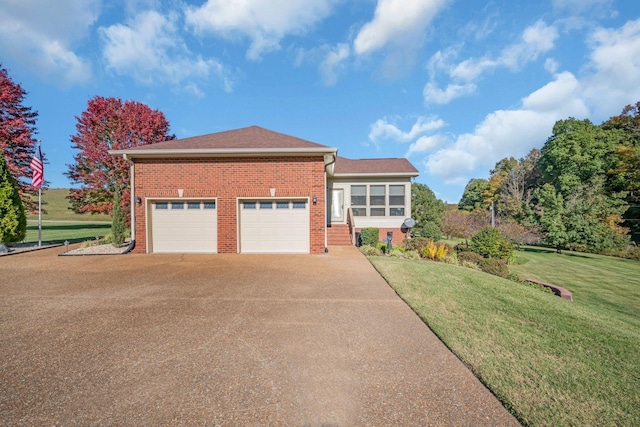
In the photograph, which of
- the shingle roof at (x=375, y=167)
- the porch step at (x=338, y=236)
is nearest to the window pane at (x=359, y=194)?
the shingle roof at (x=375, y=167)

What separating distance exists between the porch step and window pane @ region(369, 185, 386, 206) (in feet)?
8.60

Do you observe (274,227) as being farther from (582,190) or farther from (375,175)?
(582,190)

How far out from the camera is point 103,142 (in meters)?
16.9

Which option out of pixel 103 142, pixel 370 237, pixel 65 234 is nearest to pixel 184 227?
pixel 370 237

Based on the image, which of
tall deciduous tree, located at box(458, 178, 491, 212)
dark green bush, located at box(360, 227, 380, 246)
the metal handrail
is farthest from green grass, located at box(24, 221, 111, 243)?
tall deciduous tree, located at box(458, 178, 491, 212)

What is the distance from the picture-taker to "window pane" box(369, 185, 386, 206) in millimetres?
13930

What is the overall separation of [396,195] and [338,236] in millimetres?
4336

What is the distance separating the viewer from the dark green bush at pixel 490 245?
403 inches

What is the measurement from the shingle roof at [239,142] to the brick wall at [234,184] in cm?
43

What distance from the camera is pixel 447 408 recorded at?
2.06 m

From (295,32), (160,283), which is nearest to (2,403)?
(160,283)

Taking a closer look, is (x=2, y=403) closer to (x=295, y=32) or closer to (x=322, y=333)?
(x=322, y=333)

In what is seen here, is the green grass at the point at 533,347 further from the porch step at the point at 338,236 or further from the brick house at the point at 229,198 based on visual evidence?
the porch step at the point at 338,236

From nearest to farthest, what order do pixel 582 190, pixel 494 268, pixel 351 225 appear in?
pixel 494 268 < pixel 351 225 < pixel 582 190
